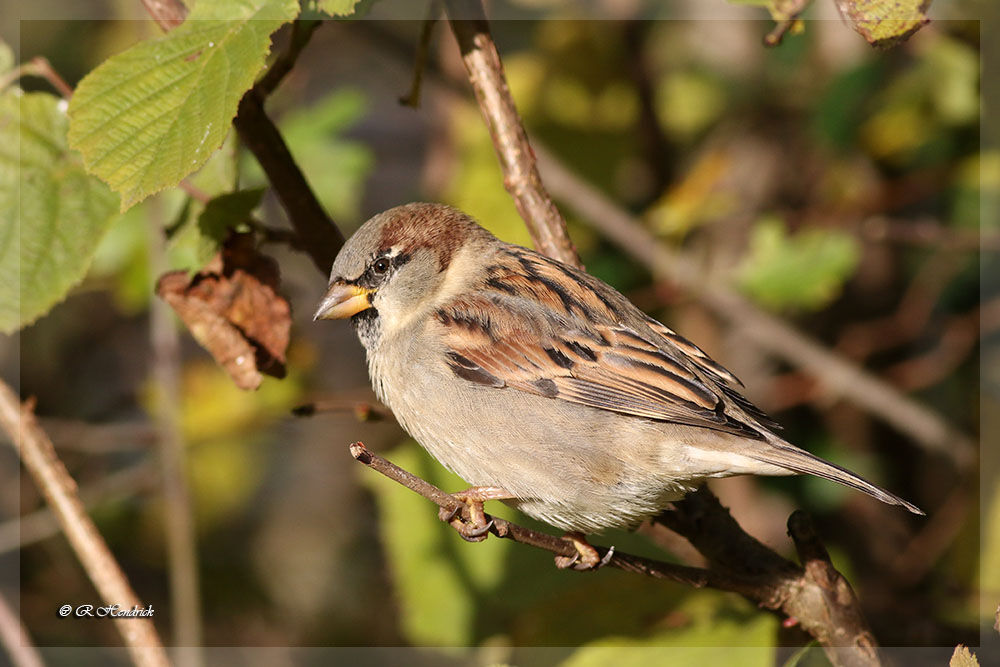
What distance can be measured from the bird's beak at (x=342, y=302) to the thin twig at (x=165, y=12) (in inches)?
24.8

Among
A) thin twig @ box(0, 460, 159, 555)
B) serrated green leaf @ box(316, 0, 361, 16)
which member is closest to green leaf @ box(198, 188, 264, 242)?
serrated green leaf @ box(316, 0, 361, 16)

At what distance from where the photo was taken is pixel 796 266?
3.20 m

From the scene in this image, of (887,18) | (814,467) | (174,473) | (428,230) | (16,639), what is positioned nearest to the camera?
(887,18)

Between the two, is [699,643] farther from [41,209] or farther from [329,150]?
[329,150]

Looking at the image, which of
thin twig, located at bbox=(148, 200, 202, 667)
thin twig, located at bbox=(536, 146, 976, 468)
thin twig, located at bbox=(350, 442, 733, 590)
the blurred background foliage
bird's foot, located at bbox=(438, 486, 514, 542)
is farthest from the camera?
thin twig, located at bbox=(536, 146, 976, 468)

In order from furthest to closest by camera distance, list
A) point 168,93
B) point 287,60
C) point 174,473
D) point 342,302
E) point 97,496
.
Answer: point 97,496 → point 174,473 → point 342,302 → point 287,60 → point 168,93

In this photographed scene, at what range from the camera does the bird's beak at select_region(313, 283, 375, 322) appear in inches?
86.9

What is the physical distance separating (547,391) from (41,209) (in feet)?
3.61

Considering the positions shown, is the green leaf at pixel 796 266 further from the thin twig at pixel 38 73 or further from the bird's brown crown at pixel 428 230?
the thin twig at pixel 38 73

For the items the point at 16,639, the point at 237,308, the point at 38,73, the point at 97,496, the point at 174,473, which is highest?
the point at 38,73

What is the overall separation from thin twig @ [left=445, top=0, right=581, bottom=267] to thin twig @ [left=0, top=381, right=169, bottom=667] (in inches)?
44.0

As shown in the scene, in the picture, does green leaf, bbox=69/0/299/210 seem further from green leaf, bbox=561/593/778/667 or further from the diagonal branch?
green leaf, bbox=561/593/778/667

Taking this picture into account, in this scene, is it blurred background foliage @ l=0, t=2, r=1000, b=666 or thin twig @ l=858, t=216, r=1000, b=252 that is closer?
blurred background foliage @ l=0, t=2, r=1000, b=666

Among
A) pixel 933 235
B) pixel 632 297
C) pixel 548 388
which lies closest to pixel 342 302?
pixel 548 388
